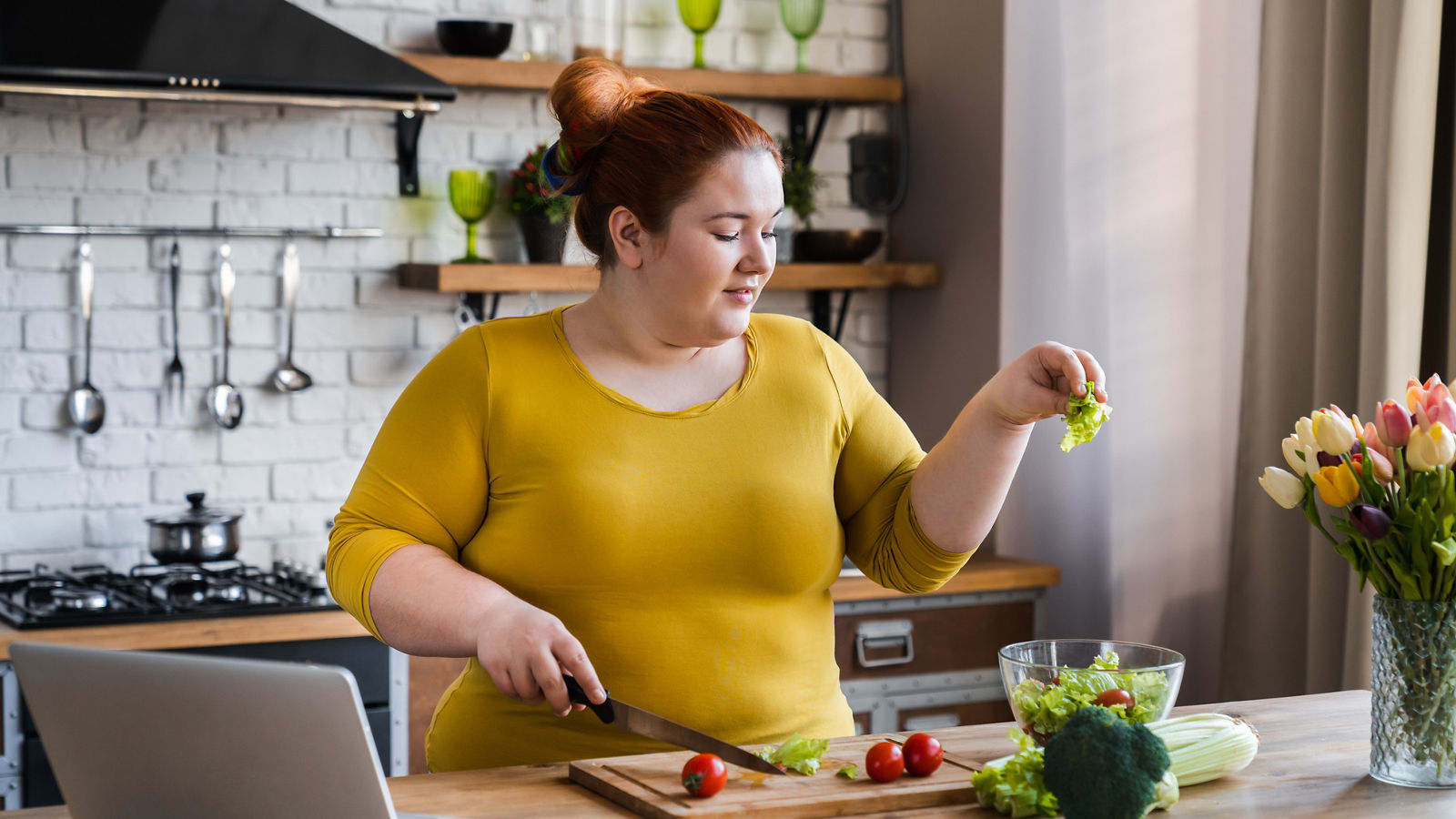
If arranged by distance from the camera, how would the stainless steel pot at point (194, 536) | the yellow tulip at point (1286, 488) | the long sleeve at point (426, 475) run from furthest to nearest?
1. the stainless steel pot at point (194, 536)
2. the long sleeve at point (426, 475)
3. the yellow tulip at point (1286, 488)

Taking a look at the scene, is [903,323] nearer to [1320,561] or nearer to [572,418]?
[1320,561]

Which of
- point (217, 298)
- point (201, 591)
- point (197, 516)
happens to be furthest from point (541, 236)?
point (201, 591)

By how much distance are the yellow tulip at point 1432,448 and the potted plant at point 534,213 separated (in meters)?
2.05

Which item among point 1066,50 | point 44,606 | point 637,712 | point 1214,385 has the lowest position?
point 44,606

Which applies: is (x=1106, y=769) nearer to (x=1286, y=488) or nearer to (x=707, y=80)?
(x=1286, y=488)

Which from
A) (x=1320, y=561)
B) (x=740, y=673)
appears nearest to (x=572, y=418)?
(x=740, y=673)

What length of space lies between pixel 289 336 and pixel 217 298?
0.54 ft

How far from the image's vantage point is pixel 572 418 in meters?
1.62

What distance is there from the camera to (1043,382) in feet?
4.82

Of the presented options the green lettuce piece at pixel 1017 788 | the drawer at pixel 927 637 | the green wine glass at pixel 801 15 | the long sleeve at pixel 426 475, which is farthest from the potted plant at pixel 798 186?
the green lettuce piece at pixel 1017 788

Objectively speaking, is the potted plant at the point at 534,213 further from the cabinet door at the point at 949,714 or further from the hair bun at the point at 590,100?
the hair bun at the point at 590,100

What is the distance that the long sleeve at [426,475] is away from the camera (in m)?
1.55

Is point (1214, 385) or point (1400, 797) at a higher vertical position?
point (1214, 385)

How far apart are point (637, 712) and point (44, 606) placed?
1.61 metres
